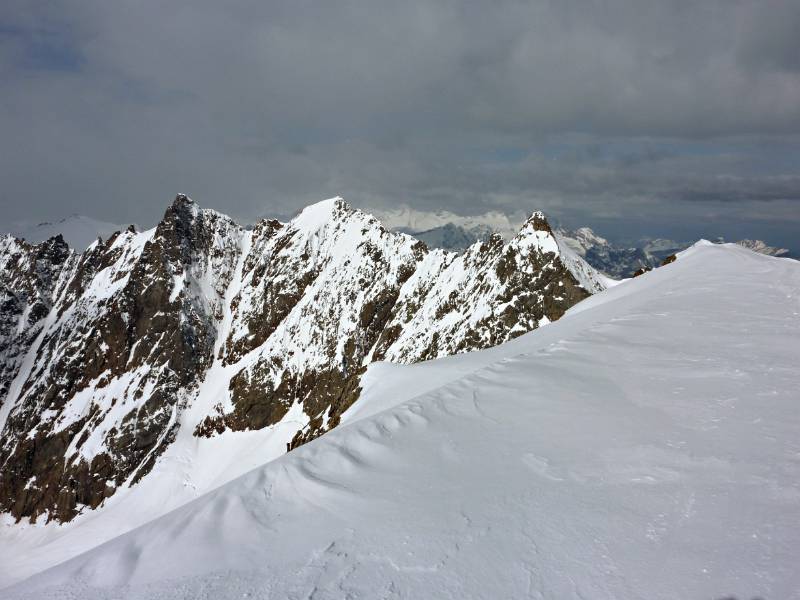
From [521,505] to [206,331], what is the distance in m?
130

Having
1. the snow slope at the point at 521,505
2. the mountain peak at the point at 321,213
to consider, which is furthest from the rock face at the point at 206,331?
the snow slope at the point at 521,505

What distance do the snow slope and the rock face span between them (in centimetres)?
6060

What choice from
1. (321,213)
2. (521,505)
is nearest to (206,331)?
(321,213)

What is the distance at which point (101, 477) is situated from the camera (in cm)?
9938

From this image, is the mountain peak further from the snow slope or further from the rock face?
the snow slope

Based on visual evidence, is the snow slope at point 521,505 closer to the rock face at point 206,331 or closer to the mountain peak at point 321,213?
the rock face at point 206,331

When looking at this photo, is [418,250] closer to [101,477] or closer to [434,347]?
[434,347]

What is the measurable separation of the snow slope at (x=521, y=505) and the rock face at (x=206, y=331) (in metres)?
60.6

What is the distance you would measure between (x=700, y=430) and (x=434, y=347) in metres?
63.0

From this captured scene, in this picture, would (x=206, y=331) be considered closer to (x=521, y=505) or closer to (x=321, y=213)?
Answer: (x=321, y=213)

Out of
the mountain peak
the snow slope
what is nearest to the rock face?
the mountain peak

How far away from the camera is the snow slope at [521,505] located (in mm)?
5031

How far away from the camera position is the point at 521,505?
6.21 meters

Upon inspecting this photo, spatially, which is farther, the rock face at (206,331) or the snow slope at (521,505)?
the rock face at (206,331)
